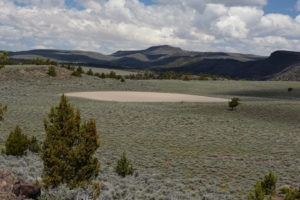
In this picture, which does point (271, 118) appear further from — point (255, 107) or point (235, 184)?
point (235, 184)

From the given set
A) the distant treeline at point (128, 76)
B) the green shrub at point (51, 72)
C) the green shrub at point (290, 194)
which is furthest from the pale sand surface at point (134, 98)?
the green shrub at point (290, 194)

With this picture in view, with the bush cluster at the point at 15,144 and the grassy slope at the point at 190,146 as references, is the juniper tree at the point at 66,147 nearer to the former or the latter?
the grassy slope at the point at 190,146

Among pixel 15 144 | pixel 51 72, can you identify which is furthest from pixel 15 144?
pixel 51 72

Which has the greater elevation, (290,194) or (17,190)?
(290,194)

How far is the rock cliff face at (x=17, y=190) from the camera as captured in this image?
303 inches

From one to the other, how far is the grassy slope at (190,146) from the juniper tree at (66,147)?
1356mm

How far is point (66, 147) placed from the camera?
8.79 metres

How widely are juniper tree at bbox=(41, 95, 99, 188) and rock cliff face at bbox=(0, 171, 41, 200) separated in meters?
0.73

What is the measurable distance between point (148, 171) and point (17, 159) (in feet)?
20.9

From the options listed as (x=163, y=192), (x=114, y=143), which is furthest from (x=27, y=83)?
(x=163, y=192)

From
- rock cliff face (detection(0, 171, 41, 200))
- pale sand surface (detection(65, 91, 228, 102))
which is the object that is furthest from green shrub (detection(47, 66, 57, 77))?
rock cliff face (detection(0, 171, 41, 200))

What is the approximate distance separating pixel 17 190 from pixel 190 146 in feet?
36.1

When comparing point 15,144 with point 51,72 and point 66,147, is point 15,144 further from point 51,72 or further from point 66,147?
point 51,72

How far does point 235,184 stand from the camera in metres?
11.2
